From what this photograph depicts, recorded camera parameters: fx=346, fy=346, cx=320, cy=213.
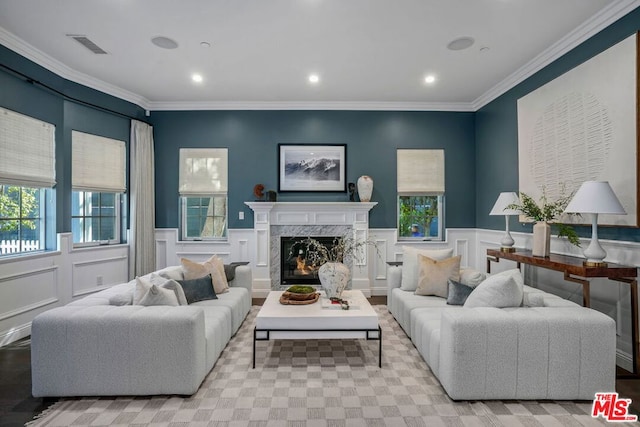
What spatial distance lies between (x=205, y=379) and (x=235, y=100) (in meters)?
4.10

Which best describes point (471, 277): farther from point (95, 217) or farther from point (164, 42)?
point (95, 217)

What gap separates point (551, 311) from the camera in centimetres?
231

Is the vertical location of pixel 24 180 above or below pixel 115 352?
above

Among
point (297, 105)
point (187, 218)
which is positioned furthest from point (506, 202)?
point (187, 218)

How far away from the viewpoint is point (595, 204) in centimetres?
262

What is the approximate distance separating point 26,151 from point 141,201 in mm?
1672

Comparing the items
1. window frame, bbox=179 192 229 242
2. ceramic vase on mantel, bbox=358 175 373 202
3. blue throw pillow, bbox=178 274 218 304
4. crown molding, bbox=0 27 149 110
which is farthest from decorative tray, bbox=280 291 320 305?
crown molding, bbox=0 27 149 110

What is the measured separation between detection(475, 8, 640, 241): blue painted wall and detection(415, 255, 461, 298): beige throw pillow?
123cm

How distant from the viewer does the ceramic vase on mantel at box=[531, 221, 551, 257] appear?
3.30m

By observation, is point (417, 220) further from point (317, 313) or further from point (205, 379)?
point (205, 379)

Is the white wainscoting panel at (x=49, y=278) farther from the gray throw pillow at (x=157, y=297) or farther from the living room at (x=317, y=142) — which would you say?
the gray throw pillow at (x=157, y=297)

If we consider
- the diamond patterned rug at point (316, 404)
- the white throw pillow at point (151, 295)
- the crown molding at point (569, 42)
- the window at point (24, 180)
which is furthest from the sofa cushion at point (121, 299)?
the crown molding at point (569, 42)

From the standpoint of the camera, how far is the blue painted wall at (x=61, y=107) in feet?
11.6

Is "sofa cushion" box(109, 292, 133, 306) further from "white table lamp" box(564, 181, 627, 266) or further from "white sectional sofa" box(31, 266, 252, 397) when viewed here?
"white table lamp" box(564, 181, 627, 266)
